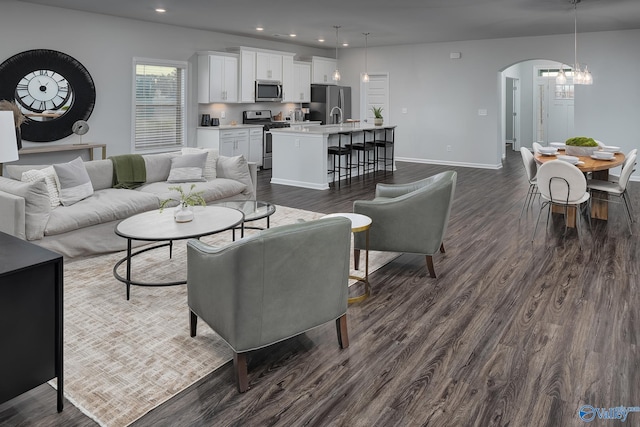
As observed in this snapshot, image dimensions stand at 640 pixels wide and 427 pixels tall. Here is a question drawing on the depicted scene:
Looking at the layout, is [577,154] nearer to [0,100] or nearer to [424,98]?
[424,98]

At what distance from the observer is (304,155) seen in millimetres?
8062

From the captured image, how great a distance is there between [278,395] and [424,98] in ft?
31.8

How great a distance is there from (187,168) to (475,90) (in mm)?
7059

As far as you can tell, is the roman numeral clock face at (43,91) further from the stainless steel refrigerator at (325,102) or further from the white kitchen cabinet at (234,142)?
the stainless steel refrigerator at (325,102)

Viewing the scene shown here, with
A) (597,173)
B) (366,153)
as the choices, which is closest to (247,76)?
(366,153)

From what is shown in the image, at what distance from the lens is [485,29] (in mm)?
8625

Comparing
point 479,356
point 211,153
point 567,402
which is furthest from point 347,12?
point 567,402

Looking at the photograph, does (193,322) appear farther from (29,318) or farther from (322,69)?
(322,69)

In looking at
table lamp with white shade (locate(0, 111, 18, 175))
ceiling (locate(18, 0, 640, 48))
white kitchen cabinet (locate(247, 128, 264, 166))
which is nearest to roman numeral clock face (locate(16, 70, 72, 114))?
ceiling (locate(18, 0, 640, 48))

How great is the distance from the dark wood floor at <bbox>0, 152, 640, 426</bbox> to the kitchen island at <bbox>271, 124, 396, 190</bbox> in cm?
368

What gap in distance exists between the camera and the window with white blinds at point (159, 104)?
Result: 8.00 meters

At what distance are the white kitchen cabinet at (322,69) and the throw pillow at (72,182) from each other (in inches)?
288

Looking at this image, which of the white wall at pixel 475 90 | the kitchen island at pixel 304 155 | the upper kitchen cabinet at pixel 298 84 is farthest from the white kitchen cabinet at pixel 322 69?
the kitchen island at pixel 304 155

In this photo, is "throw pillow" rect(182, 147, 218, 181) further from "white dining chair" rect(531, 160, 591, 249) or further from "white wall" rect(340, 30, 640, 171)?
"white wall" rect(340, 30, 640, 171)
